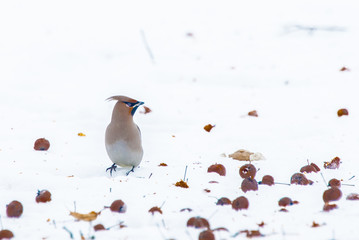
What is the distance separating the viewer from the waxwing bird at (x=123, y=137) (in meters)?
3.69

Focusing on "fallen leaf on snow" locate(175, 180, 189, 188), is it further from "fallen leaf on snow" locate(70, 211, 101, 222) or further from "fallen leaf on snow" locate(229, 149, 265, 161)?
"fallen leaf on snow" locate(229, 149, 265, 161)

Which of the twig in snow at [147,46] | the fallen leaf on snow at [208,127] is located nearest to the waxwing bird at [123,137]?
the fallen leaf on snow at [208,127]

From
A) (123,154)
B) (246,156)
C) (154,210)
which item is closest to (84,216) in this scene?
(154,210)

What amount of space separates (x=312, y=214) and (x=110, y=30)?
4939 millimetres

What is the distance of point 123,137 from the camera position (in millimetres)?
3693

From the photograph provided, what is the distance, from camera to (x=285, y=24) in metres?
7.41

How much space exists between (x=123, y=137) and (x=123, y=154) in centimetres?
11

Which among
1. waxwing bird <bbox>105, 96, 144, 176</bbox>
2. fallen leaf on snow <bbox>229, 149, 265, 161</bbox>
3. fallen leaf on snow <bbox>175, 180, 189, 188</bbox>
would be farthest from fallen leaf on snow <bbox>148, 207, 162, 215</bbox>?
fallen leaf on snow <bbox>229, 149, 265, 161</bbox>

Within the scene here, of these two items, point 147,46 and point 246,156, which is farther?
point 147,46

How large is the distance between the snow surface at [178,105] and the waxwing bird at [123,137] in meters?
0.15

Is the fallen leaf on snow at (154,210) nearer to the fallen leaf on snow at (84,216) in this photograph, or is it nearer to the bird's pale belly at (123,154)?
the fallen leaf on snow at (84,216)

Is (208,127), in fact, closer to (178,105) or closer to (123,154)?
(178,105)

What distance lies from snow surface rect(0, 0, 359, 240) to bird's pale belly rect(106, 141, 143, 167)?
0.12m

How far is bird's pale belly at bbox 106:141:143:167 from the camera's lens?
3.69m
